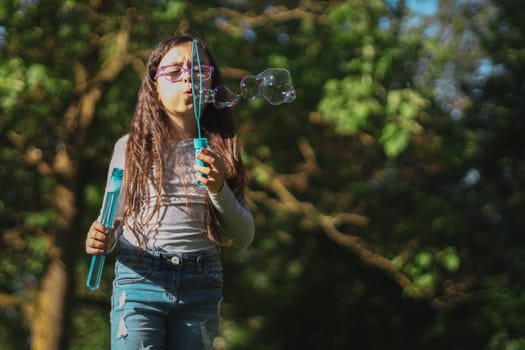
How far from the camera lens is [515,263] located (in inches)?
282

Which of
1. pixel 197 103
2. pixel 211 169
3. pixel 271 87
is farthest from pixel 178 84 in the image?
pixel 271 87

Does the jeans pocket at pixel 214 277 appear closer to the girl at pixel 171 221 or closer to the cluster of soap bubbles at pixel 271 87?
the girl at pixel 171 221

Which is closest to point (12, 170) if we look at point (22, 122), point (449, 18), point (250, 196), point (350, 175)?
point (22, 122)

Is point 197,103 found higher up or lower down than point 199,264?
higher up

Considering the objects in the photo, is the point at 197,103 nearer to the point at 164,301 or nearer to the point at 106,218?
the point at 106,218

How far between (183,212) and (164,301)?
24cm

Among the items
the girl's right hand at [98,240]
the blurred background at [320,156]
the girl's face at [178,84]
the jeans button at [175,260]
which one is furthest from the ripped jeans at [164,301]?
the blurred background at [320,156]

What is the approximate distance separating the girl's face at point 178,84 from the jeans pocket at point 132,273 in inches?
16.5

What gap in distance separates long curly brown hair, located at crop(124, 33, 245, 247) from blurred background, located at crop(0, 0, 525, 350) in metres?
2.81

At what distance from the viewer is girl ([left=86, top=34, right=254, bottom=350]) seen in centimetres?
241

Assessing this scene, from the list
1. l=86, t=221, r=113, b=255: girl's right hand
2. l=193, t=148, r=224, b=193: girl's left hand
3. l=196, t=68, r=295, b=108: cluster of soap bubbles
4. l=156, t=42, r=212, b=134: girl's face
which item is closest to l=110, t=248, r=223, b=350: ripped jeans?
l=86, t=221, r=113, b=255: girl's right hand

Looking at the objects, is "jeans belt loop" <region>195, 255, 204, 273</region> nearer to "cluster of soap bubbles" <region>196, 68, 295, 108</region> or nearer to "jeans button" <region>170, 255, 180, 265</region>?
"jeans button" <region>170, 255, 180, 265</region>

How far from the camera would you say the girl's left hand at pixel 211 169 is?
232 centimetres

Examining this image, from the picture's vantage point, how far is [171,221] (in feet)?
8.09
